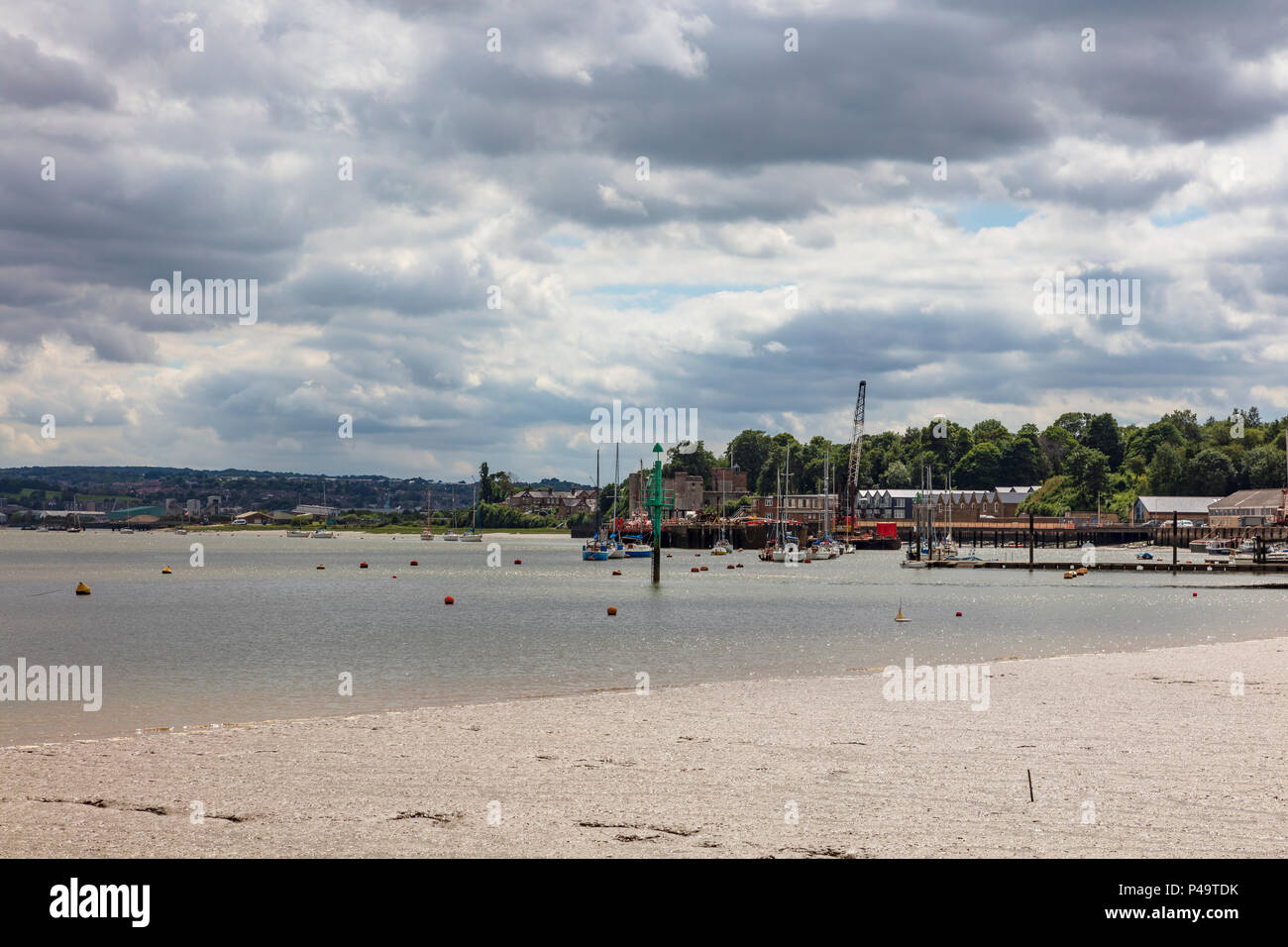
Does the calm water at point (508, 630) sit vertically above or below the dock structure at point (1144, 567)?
above

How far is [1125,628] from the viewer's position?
6312 cm

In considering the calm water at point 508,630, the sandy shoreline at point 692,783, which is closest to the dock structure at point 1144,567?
the calm water at point 508,630

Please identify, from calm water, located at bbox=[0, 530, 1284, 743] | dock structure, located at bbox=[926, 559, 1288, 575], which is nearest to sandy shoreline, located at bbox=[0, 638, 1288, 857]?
calm water, located at bbox=[0, 530, 1284, 743]

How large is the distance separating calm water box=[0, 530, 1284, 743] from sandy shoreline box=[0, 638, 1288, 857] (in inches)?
346

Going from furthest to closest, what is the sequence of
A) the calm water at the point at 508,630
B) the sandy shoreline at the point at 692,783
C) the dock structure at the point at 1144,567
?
the dock structure at the point at 1144,567 < the calm water at the point at 508,630 < the sandy shoreline at the point at 692,783

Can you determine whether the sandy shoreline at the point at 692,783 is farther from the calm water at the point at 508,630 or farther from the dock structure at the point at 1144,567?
the dock structure at the point at 1144,567

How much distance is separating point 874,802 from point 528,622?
2050 inches

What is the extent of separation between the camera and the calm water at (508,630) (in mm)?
37000

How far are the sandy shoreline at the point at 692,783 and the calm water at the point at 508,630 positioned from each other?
346 inches

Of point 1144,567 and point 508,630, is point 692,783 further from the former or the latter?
point 1144,567
